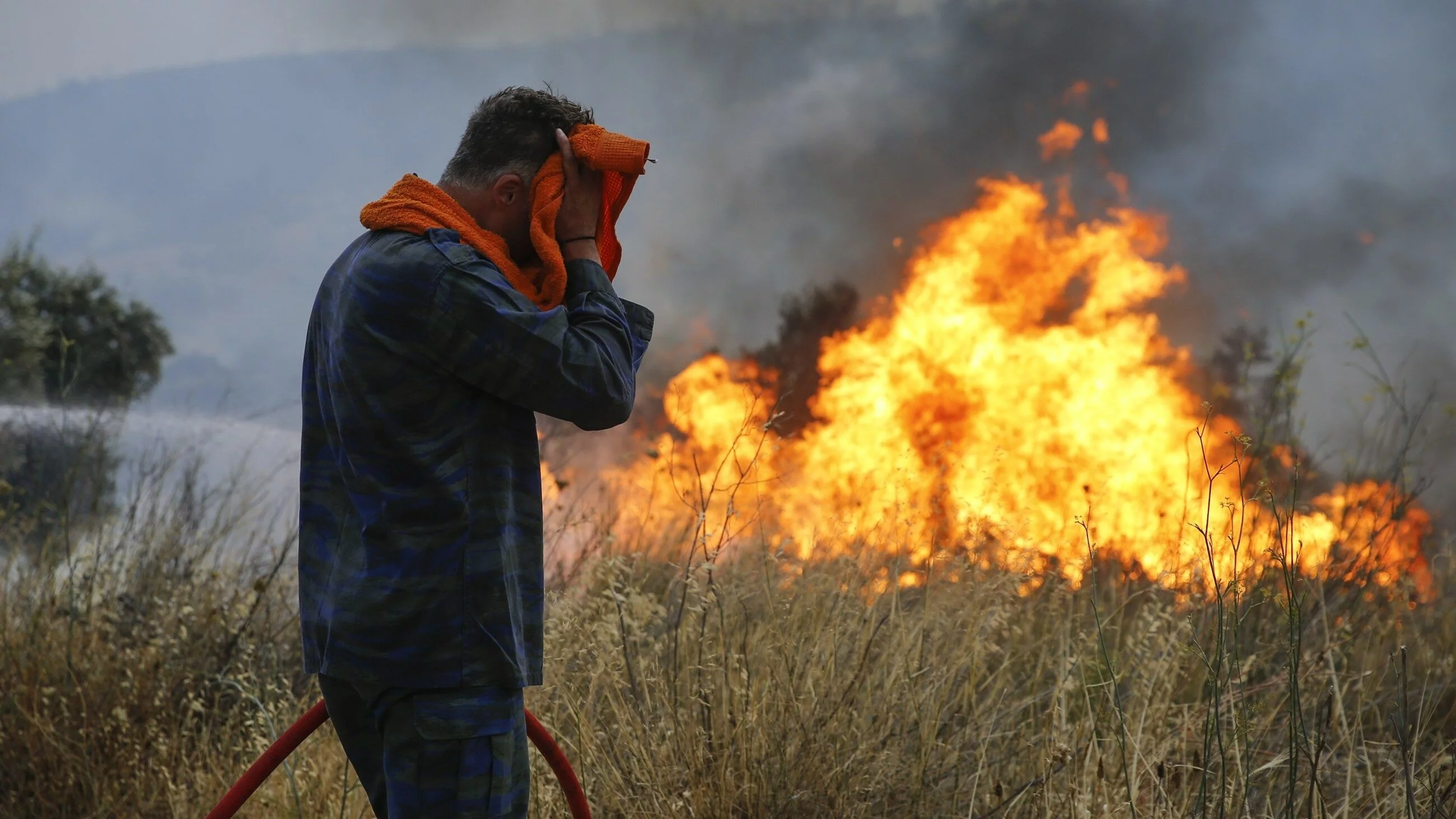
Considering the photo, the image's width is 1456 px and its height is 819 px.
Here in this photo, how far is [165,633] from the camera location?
488 cm

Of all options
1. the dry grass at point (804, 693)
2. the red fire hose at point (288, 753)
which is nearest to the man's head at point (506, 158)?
the red fire hose at point (288, 753)

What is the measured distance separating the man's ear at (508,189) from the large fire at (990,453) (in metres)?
1.37

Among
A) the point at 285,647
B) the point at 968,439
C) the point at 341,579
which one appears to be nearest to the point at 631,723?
the point at 341,579

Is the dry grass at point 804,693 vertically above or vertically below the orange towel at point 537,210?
below

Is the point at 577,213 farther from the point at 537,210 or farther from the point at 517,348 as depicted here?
the point at 517,348

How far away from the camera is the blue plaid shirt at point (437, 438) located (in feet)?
6.32

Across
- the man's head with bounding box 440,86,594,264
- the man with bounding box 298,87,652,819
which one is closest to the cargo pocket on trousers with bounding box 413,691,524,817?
the man with bounding box 298,87,652,819

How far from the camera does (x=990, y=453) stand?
21.1ft

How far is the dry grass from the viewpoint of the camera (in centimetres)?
325

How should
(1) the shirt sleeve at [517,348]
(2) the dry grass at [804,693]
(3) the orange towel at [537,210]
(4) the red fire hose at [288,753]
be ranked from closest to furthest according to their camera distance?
1. (1) the shirt sleeve at [517,348]
2. (3) the orange towel at [537,210]
3. (4) the red fire hose at [288,753]
4. (2) the dry grass at [804,693]

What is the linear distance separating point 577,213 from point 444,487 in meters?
0.60

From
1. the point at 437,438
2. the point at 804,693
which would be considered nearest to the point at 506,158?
the point at 437,438

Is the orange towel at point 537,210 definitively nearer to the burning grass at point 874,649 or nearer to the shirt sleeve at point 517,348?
the shirt sleeve at point 517,348

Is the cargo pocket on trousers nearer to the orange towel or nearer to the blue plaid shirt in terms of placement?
the blue plaid shirt
